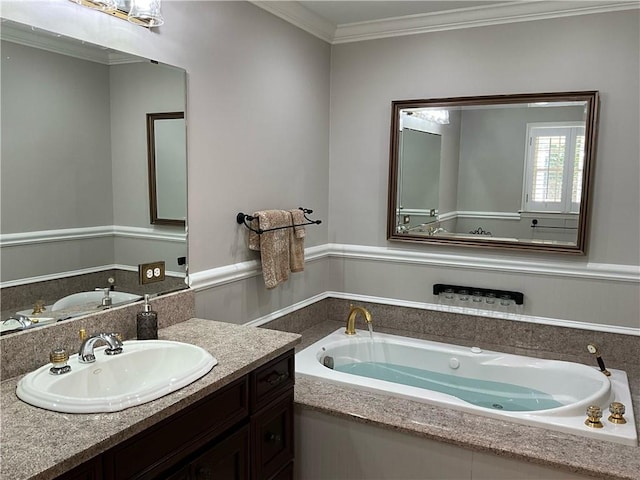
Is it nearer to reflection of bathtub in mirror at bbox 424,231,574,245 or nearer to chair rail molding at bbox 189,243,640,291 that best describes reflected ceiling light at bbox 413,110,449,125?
reflection of bathtub in mirror at bbox 424,231,574,245

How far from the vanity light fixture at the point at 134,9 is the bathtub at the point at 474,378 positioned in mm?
1747

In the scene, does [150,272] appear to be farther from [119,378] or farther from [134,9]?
[134,9]

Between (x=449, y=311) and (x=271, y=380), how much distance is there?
1.72m

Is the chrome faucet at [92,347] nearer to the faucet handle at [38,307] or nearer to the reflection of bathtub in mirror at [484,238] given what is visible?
the faucet handle at [38,307]

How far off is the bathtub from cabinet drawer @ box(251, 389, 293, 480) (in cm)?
51

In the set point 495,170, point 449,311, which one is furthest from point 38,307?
point 495,170

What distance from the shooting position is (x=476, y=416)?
2.21 m

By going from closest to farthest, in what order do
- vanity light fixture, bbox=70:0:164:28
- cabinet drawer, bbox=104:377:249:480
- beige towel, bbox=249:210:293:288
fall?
cabinet drawer, bbox=104:377:249:480
vanity light fixture, bbox=70:0:164:28
beige towel, bbox=249:210:293:288

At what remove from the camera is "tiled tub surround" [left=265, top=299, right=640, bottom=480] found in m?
1.93

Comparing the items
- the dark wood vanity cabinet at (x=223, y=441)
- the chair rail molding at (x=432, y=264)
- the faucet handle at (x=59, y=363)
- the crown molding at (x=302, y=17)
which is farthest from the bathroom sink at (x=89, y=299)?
the crown molding at (x=302, y=17)

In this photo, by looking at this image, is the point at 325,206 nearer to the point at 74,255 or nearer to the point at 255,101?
the point at 255,101

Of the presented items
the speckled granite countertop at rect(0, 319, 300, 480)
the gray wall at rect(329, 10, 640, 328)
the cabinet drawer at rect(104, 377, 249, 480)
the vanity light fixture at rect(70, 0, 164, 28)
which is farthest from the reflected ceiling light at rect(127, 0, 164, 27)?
the gray wall at rect(329, 10, 640, 328)

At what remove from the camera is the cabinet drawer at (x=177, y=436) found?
131 cm

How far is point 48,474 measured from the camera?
1.09 meters
